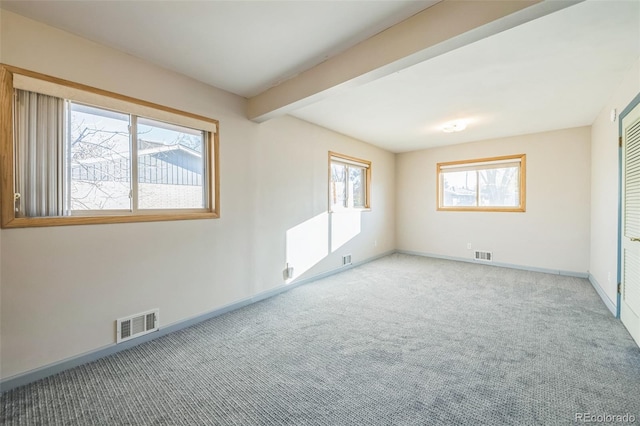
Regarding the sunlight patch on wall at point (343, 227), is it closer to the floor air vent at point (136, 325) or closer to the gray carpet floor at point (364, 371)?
the gray carpet floor at point (364, 371)

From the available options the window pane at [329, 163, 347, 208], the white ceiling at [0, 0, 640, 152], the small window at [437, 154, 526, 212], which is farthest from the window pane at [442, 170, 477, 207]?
the window pane at [329, 163, 347, 208]

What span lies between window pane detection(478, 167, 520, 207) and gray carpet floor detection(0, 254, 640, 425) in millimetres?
2369

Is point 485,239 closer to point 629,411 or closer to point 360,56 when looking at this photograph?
point 629,411

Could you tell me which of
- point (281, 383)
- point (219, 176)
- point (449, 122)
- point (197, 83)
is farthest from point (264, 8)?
point (449, 122)

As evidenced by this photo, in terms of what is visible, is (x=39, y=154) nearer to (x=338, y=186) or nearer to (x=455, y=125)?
(x=338, y=186)

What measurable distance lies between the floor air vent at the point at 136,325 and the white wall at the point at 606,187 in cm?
476

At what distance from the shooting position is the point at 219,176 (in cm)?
302

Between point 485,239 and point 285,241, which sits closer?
point 285,241

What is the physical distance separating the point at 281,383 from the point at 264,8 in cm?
255

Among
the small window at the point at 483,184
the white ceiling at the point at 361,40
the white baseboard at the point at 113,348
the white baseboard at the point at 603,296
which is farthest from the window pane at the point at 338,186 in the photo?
the white baseboard at the point at 603,296

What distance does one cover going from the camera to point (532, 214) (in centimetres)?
485

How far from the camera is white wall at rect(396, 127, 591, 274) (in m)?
4.45

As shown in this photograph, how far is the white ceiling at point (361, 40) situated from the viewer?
179 centimetres

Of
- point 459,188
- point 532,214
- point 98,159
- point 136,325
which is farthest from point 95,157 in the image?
point 532,214
